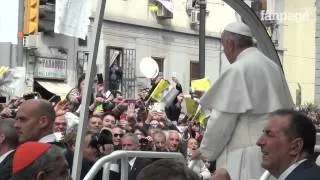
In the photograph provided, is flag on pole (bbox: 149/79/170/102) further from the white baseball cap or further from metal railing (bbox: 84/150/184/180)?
the white baseball cap

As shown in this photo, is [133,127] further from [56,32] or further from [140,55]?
[140,55]

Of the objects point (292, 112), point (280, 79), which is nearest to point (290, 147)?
point (292, 112)

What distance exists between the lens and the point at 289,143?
4191 mm

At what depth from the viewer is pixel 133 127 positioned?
962 cm

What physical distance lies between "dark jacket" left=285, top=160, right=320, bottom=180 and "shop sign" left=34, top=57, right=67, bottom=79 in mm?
23285

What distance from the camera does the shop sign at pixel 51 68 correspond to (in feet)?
88.6

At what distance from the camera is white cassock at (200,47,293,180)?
4883mm

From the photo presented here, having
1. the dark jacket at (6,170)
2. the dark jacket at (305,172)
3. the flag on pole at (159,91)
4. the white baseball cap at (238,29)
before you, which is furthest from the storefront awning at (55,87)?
the dark jacket at (305,172)

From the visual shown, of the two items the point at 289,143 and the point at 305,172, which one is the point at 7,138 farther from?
the point at 305,172

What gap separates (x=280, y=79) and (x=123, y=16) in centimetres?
2437

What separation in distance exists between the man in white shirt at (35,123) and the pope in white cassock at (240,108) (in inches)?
39.4

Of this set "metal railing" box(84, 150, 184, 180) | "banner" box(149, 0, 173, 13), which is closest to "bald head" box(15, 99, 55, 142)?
"metal railing" box(84, 150, 184, 180)

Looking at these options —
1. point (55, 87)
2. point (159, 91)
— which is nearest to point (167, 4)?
point (55, 87)

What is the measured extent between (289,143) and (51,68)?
2372cm
